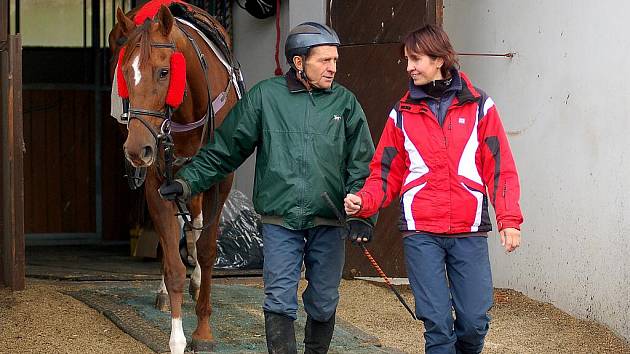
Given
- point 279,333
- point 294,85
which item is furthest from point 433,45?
point 279,333

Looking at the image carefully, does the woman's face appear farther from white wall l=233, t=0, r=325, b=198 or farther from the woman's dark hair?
white wall l=233, t=0, r=325, b=198

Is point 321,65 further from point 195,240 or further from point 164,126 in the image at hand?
point 195,240

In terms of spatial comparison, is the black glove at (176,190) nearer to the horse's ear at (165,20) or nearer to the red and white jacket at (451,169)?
the red and white jacket at (451,169)

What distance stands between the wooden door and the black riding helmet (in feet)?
9.97

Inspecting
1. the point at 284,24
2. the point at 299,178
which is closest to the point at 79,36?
the point at 284,24

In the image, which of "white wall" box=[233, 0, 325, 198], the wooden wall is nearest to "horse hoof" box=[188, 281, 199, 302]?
"white wall" box=[233, 0, 325, 198]

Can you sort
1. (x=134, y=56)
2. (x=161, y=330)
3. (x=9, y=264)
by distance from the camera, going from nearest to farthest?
(x=134, y=56) → (x=161, y=330) → (x=9, y=264)

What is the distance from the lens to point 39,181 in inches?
462

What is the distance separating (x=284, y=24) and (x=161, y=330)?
13.1 ft

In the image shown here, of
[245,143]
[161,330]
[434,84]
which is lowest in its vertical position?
[161,330]

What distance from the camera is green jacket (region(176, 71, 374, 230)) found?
4746mm

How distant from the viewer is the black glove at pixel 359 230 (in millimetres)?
4668

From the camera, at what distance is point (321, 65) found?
15.7ft

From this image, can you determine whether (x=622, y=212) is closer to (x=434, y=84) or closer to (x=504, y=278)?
(x=504, y=278)
